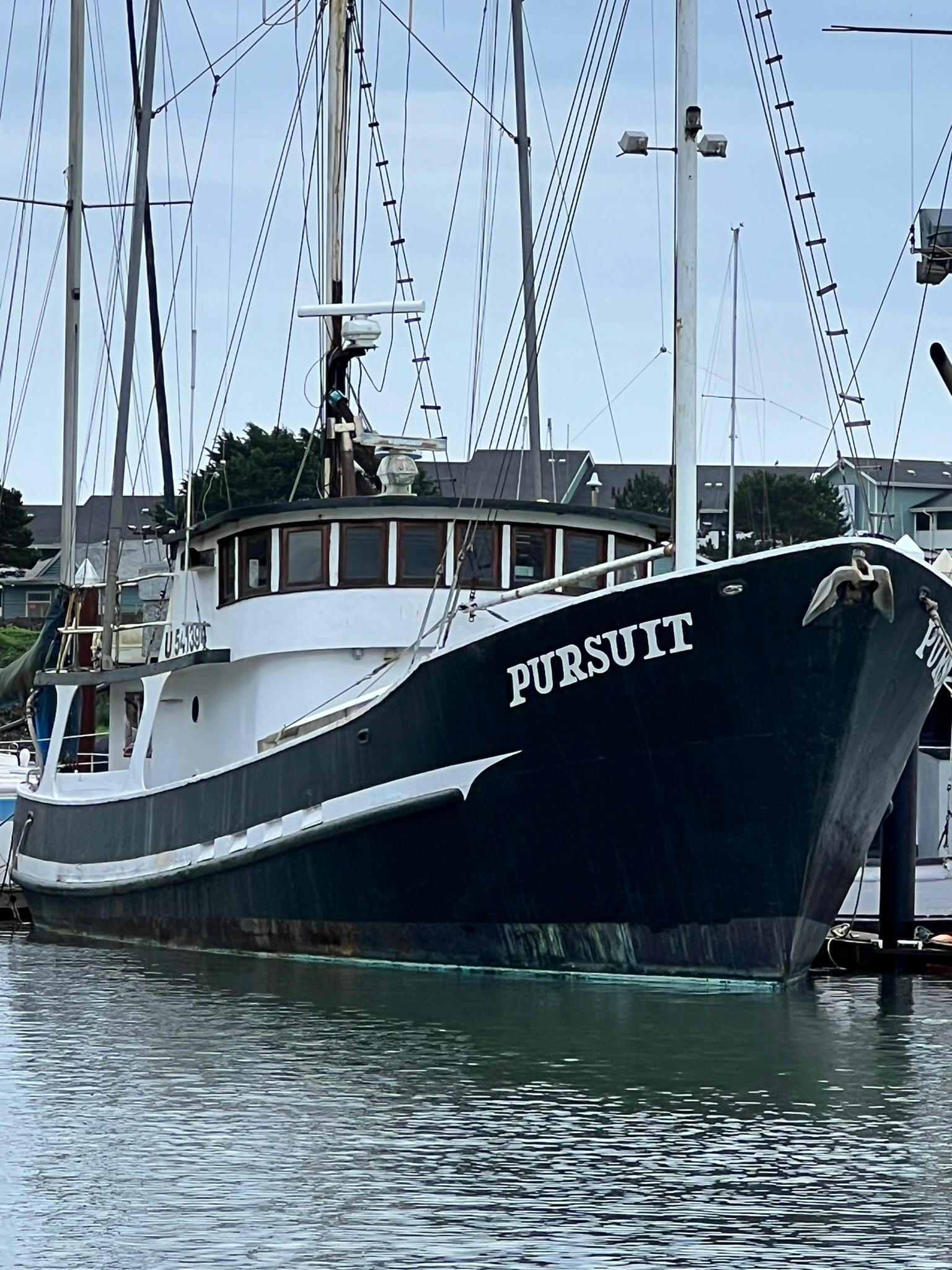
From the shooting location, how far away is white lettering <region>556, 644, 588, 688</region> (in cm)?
1817

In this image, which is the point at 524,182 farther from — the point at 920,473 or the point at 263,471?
the point at 920,473

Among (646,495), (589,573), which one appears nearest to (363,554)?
(589,573)

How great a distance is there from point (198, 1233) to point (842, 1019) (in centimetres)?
868

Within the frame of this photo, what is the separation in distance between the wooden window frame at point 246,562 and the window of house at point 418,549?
1.42m

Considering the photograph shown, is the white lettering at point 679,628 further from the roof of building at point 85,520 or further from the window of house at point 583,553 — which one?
the roof of building at point 85,520

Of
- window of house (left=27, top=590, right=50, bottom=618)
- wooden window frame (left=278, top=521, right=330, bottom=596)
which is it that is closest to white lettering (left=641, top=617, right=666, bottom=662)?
wooden window frame (left=278, top=521, right=330, bottom=596)

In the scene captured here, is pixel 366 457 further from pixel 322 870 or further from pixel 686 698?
pixel 686 698

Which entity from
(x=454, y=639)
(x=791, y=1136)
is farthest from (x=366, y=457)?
(x=791, y=1136)

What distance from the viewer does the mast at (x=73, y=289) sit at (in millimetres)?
33125

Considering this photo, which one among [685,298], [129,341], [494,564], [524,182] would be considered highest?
[524,182]

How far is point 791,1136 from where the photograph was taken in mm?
12617

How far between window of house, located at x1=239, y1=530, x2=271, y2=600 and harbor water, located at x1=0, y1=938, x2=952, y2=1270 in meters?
4.40

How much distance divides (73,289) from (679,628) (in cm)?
1963

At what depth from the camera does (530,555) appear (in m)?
21.9
